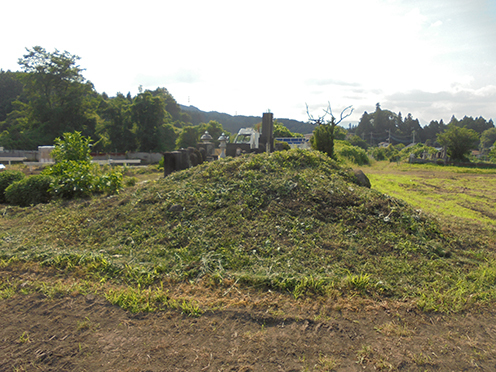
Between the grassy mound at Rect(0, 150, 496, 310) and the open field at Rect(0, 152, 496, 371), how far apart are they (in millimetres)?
19

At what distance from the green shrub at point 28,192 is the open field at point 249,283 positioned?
1.64 meters

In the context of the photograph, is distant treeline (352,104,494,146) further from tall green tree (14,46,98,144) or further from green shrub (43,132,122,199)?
green shrub (43,132,122,199)

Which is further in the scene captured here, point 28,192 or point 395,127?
point 395,127

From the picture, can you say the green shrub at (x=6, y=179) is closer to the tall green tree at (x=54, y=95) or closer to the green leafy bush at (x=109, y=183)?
the green leafy bush at (x=109, y=183)

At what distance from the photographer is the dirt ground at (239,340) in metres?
1.95

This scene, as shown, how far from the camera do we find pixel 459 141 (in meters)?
24.3

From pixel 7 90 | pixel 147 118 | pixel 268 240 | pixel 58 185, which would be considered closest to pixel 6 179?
pixel 58 185

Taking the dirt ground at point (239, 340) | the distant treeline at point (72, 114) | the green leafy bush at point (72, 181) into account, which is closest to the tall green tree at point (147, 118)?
the distant treeline at point (72, 114)

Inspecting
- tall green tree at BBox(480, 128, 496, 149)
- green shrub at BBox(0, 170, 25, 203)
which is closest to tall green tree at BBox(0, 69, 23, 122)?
green shrub at BBox(0, 170, 25, 203)

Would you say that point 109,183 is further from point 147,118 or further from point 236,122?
point 236,122

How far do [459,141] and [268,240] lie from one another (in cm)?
2692

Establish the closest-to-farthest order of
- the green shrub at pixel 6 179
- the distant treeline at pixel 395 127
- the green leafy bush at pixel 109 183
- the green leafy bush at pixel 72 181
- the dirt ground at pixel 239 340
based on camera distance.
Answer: the dirt ground at pixel 239 340, the green leafy bush at pixel 72 181, the green leafy bush at pixel 109 183, the green shrub at pixel 6 179, the distant treeline at pixel 395 127

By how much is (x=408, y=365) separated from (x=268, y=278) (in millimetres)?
1290

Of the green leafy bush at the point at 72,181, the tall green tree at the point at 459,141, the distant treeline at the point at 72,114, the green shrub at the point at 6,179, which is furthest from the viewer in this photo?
the distant treeline at the point at 72,114
